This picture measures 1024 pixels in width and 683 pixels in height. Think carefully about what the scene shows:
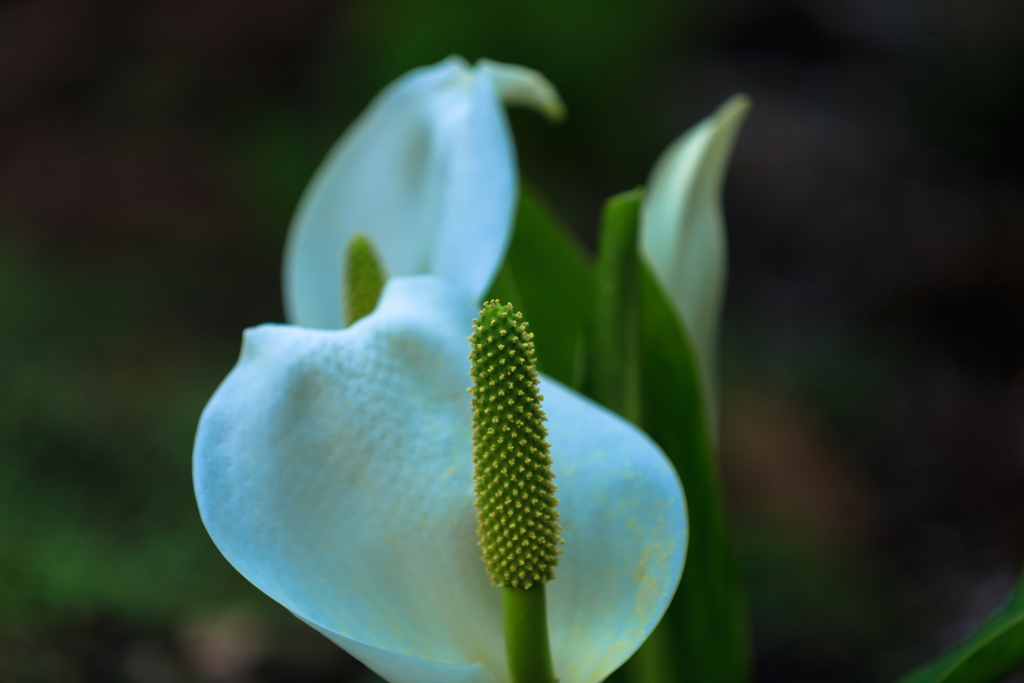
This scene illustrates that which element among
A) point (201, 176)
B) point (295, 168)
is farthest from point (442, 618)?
point (201, 176)

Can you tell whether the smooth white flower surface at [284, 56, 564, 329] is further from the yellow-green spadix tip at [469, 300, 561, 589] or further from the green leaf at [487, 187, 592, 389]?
the yellow-green spadix tip at [469, 300, 561, 589]

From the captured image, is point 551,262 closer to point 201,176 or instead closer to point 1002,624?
point 1002,624

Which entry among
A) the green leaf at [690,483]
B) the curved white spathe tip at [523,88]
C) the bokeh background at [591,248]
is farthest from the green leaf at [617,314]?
the bokeh background at [591,248]

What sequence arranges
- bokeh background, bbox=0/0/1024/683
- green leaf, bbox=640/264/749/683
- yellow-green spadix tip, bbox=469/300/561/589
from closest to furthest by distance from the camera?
yellow-green spadix tip, bbox=469/300/561/589, green leaf, bbox=640/264/749/683, bokeh background, bbox=0/0/1024/683

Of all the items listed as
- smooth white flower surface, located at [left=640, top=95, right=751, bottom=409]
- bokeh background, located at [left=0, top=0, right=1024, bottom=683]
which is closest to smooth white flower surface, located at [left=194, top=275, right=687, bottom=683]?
smooth white flower surface, located at [left=640, top=95, right=751, bottom=409]

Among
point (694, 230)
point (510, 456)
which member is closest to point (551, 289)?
point (694, 230)
